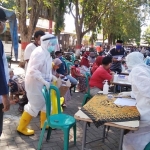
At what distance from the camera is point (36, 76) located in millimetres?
3225

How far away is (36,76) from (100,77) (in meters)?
1.59

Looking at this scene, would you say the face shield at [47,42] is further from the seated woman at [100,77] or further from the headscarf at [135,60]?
the seated woman at [100,77]

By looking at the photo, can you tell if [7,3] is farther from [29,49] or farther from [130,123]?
→ [130,123]

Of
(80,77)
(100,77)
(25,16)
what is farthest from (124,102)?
(25,16)

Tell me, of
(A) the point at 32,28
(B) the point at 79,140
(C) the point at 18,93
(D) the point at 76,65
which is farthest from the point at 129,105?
(A) the point at 32,28

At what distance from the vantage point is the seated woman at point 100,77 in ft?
14.3

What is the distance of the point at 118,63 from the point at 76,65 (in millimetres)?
1360

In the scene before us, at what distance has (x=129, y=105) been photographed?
269 cm

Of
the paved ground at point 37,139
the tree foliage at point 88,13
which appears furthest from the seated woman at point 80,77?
the tree foliage at point 88,13

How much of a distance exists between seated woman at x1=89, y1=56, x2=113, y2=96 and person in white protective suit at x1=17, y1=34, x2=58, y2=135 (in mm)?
1200

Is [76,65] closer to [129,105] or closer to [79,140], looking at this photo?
[79,140]

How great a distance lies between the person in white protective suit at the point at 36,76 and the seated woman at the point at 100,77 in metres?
1.20

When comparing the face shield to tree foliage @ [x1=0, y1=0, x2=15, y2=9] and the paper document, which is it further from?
tree foliage @ [x1=0, y1=0, x2=15, y2=9]

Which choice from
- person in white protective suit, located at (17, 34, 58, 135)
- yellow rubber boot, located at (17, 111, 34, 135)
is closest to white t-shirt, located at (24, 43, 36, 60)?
person in white protective suit, located at (17, 34, 58, 135)
